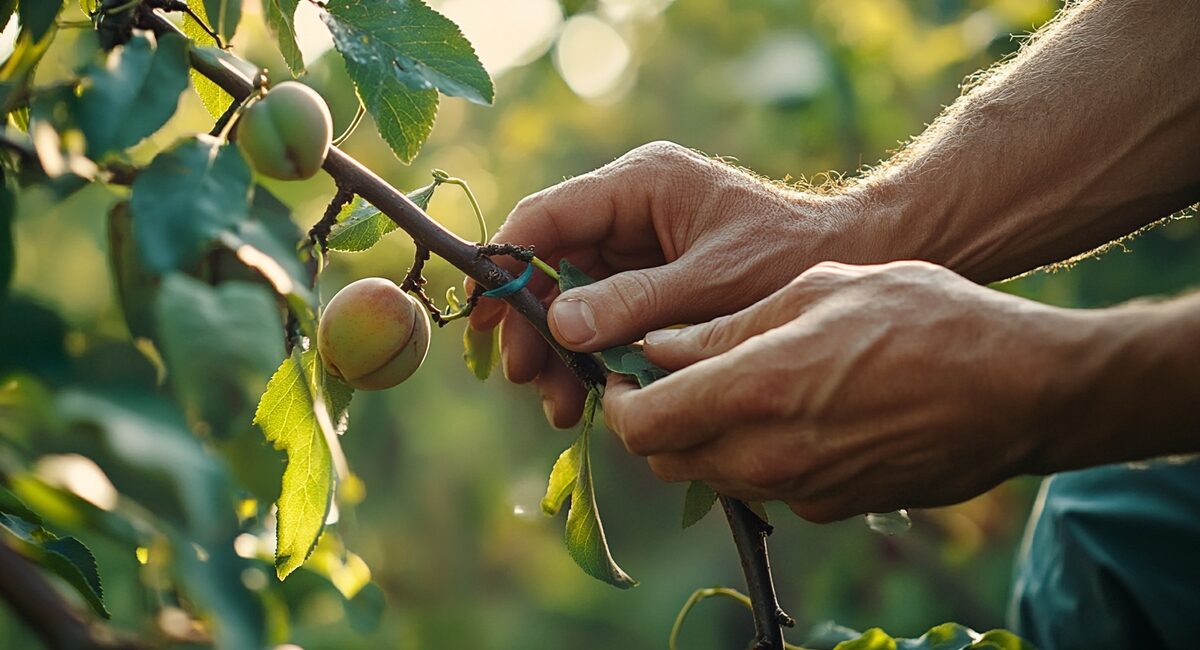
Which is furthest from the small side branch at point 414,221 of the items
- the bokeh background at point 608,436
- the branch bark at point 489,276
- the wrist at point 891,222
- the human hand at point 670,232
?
the bokeh background at point 608,436

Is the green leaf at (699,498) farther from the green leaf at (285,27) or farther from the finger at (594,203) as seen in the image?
the green leaf at (285,27)

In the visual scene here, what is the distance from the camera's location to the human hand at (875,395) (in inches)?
31.1

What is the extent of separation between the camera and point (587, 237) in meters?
1.25

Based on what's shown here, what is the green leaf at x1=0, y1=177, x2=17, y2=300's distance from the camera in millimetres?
529

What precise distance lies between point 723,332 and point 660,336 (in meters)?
0.06

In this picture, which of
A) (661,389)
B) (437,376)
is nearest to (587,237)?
(661,389)

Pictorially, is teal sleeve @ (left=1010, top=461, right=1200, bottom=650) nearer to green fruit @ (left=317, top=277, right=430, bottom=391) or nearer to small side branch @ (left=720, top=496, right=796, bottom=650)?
small side branch @ (left=720, top=496, right=796, bottom=650)

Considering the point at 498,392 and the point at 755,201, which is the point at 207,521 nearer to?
the point at 755,201

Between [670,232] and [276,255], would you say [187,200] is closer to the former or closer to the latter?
[276,255]

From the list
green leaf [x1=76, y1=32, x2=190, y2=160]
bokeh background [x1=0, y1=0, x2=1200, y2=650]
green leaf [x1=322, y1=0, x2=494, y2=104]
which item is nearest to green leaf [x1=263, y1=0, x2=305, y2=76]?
green leaf [x1=322, y1=0, x2=494, y2=104]

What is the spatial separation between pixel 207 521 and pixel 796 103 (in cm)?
404

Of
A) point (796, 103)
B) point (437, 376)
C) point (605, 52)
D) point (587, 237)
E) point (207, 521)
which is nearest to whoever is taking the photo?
point (207, 521)

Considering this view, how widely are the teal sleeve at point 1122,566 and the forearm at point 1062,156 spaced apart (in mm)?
372

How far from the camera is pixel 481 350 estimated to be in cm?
120
